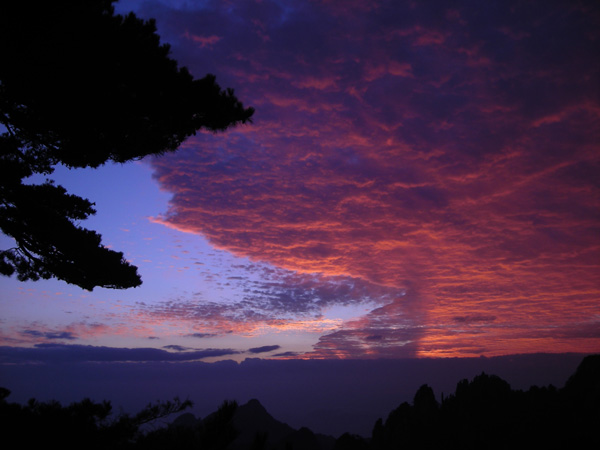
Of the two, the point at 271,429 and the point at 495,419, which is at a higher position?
the point at 495,419

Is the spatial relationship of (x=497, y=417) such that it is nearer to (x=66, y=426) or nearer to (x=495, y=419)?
(x=495, y=419)

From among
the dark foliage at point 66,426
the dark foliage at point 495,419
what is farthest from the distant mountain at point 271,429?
the dark foliage at point 66,426

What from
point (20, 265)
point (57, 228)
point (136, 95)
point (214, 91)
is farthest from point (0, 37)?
point (20, 265)

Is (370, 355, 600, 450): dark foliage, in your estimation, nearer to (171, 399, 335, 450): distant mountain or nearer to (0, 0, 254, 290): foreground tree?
(171, 399, 335, 450): distant mountain

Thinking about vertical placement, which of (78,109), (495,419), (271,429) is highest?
(78,109)

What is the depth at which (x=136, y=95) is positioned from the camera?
853 centimetres

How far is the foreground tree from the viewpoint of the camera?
7242 mm

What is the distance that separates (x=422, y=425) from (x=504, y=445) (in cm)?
1605

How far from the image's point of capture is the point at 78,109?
8430 millimetres

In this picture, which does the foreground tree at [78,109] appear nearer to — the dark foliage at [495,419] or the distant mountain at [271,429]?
the dark foliage at [495,419]

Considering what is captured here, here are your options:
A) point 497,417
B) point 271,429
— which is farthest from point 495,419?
point 271,429

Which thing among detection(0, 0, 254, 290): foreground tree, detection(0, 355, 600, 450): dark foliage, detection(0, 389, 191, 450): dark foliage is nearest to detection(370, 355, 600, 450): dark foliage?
detection(0, 355, 600, 450): dark foliage

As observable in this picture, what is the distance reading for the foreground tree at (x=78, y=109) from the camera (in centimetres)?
724

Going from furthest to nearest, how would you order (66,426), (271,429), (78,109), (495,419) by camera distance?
(271,429)
(495,419)
(78,109)
(66,426)
